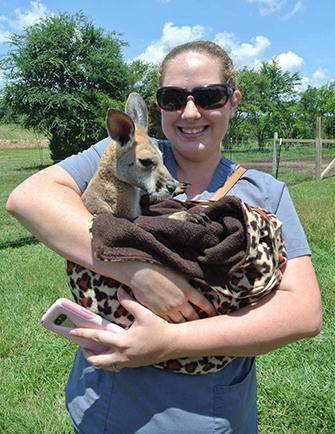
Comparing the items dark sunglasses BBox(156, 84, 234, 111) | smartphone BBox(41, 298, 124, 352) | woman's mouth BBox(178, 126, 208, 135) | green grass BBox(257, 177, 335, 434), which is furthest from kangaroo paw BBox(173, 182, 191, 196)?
green grass BBox(257, 177, 335, 434)

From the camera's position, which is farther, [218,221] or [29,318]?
[29,318]

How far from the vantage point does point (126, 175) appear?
206 centimetres

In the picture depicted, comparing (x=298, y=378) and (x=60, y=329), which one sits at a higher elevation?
(x=60, y=329)

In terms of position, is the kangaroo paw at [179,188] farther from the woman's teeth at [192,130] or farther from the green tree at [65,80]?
the green tree at [65,80]

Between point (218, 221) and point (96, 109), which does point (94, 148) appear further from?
point (96, 109)

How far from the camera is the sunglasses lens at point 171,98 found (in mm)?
1764

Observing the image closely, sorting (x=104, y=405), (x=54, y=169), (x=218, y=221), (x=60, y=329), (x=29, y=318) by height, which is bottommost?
(x=29, y=318)

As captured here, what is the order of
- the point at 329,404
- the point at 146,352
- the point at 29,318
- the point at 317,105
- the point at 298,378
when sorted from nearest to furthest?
the point at 146,352
the point at 329,404
the point at 298,378
the point at 29,318
the point at 317,105

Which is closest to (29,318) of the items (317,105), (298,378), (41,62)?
(298,378)

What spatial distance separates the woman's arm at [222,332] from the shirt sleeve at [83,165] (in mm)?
700

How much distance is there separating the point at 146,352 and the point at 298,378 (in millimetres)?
2189

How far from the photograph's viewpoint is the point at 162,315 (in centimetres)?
143

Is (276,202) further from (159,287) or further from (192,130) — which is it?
(159,287)

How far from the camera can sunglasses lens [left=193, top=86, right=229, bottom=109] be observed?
1.74 meters
